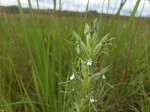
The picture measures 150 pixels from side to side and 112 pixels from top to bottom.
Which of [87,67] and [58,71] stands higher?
[87,67]

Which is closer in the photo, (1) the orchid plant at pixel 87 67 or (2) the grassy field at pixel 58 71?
(1) the orchid plant at pixel 87 67

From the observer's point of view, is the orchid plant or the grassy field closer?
the orchid plant

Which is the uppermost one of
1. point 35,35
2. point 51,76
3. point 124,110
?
point 35,35

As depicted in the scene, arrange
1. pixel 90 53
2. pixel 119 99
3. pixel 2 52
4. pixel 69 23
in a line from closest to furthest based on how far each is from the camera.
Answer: pixel 90 53
pixel 119 99
pixel 2 52
pixel 69 23

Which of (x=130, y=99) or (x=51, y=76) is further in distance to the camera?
(x=130, y=99)

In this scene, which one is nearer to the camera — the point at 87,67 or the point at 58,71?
the point at 87,67

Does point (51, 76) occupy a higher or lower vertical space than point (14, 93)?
higher

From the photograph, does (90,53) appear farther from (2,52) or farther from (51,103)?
(2,52)

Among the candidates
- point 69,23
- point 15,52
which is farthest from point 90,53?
point 69,23
